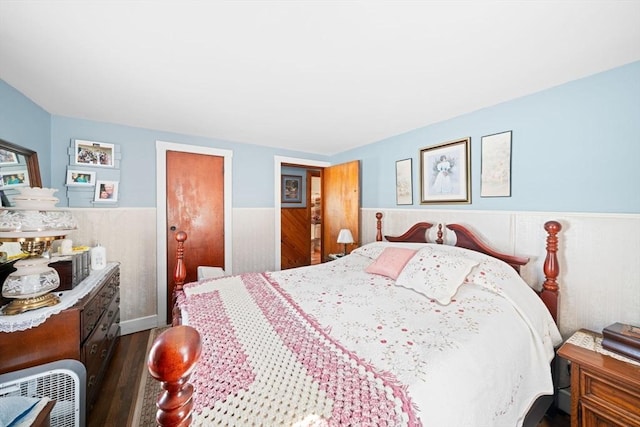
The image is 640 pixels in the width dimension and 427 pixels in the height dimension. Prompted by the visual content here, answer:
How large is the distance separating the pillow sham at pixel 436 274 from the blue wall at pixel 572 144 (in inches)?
28.7

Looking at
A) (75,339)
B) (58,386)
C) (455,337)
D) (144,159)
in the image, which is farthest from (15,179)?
(455,337)

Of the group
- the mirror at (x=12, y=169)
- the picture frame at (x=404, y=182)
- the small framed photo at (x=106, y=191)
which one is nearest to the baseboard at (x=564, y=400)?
the picture frame at (x=404, y=182)

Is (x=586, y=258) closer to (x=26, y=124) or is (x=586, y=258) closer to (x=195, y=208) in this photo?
(x=195, y=208)

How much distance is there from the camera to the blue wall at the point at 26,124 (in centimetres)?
184

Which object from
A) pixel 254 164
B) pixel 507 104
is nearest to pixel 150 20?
pixel 254 164

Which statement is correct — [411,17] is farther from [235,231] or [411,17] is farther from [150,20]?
[235,231]

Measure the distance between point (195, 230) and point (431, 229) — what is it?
9.25ft

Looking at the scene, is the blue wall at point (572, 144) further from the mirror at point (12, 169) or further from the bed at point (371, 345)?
the mirror at point (12, 169)

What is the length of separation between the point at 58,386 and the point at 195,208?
204cm

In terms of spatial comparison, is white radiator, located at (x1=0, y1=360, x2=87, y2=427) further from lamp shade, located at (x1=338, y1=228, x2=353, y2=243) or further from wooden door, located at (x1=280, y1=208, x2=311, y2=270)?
wooden door, located at (x1=280, y1=208, x2=311, y2=270)

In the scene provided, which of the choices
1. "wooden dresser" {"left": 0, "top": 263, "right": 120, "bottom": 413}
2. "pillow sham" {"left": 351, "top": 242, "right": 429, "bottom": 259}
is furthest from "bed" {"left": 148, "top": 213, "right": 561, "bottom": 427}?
"wooden dresser" {"left": 0, "top": 263, "right": 120, "bottom": 413}

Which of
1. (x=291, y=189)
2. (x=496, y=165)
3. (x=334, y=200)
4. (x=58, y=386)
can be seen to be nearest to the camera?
(x=58, y=386)

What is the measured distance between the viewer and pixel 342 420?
2.45ft

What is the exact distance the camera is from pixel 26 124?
2.09 meters
